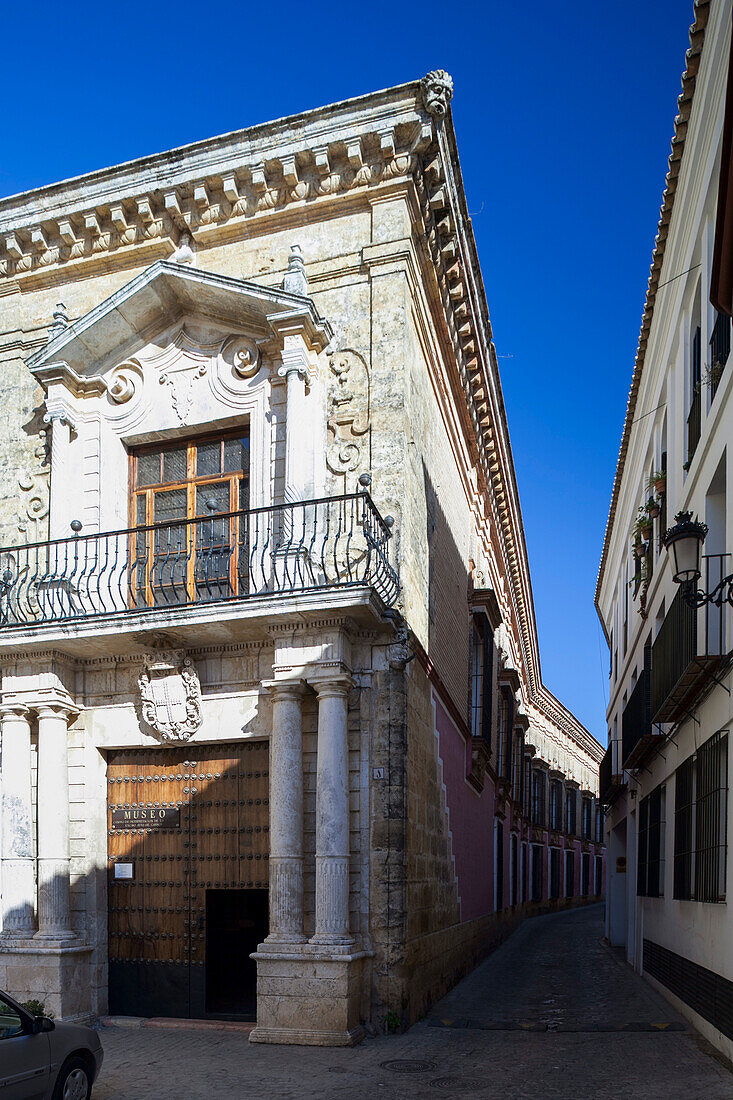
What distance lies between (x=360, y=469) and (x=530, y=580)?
70.2 feet

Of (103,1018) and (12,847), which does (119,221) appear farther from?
(103,1018)

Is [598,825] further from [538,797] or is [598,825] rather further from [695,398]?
[695,398]

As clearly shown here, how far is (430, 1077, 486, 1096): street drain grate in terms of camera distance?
768cm

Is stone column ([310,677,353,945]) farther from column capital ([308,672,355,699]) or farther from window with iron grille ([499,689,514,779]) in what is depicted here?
window with iron grille ([499,689,514,779])

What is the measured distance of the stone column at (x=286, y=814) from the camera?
944 centimetres

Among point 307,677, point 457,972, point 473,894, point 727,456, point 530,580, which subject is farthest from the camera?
point 530,580

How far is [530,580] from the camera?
31.3 metres

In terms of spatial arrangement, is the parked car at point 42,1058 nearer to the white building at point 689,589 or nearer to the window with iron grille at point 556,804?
the white building at point 689,589

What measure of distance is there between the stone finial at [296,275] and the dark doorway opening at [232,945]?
6.46m

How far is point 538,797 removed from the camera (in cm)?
3366

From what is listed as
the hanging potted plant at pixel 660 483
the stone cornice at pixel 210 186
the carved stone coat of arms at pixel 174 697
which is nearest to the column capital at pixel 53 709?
the carved stone coat of arms at pixel 174 697

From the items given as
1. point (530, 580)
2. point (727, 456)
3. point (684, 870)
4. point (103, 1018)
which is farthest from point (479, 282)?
point (530, 580)

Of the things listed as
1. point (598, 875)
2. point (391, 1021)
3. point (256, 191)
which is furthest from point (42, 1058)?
point (598, 875)

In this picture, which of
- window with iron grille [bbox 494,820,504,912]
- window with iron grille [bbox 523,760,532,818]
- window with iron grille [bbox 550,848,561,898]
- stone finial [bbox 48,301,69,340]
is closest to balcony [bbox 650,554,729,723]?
stone finial [bbox 48,301,69,340]
